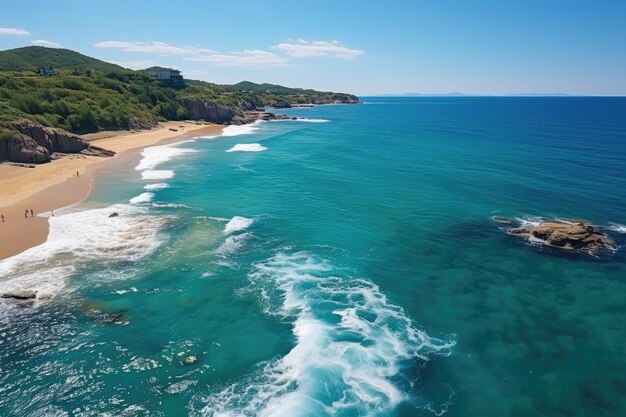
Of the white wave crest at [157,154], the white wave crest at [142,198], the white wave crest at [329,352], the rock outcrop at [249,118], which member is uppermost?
the rock outcrop at [249,118]

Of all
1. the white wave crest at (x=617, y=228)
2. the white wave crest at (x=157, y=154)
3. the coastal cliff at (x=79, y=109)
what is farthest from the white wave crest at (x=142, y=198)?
the white wave crest at (x=617, y=228)

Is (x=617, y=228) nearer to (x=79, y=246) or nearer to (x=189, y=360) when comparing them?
(x=189, y=360)

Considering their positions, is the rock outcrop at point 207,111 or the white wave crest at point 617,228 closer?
the white wave crest at point 617,228

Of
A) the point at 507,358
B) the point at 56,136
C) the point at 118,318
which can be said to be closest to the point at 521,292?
the point at 507,358

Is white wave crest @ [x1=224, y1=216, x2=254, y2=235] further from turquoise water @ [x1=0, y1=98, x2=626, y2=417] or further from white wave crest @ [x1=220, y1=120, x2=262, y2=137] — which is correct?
white wave crest @ [x1=220, y1=120, x2=262, y2=137]

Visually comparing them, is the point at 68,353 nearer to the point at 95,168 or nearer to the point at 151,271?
the point at 151,271

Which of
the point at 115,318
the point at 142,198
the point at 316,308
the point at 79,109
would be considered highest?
the point at 79,109

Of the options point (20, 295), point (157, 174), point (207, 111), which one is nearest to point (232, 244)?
point (20, 295)

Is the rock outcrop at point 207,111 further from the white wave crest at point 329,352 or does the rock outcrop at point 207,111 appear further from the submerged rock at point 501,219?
the white wave crest at point 329,352
